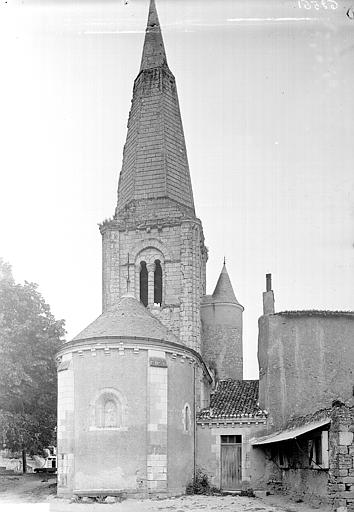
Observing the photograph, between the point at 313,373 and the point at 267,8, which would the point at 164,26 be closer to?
the point at 267,8

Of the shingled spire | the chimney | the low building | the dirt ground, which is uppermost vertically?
the shingled spire

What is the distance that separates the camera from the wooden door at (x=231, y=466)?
26.6 m

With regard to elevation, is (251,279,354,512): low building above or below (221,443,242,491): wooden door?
above

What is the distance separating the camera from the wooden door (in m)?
26.6

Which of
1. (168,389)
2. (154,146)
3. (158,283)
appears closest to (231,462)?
(168,389)

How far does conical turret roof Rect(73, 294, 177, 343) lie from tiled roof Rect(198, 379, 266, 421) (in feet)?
11.7

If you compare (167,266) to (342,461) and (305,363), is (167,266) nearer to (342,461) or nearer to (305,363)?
(305,363)

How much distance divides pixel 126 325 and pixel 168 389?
2657mm

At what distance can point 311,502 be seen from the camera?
20172 mm

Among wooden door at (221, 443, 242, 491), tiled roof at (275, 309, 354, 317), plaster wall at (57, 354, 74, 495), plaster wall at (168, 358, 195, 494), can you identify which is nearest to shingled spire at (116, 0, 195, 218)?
tiled roof at (275, 309, 354, 317)

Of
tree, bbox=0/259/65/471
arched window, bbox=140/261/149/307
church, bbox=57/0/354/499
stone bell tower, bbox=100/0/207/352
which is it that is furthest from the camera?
arched window, bbox=140/261/149/307

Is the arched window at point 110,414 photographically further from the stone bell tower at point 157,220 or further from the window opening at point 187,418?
the stone bell tower at point 157,220

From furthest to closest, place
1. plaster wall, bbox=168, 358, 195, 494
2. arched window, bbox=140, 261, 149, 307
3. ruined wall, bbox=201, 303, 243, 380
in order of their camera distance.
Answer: ruined wall, bbox=201, 303, 243, 380 < arched window, bbox=140, 261, 149, 307 < plaster wall, bbox=168, 358, 195, 494

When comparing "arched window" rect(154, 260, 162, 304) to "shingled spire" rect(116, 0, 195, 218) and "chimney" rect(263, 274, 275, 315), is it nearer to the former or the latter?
"shingled spire" rect(116, 0, 195, 218)
